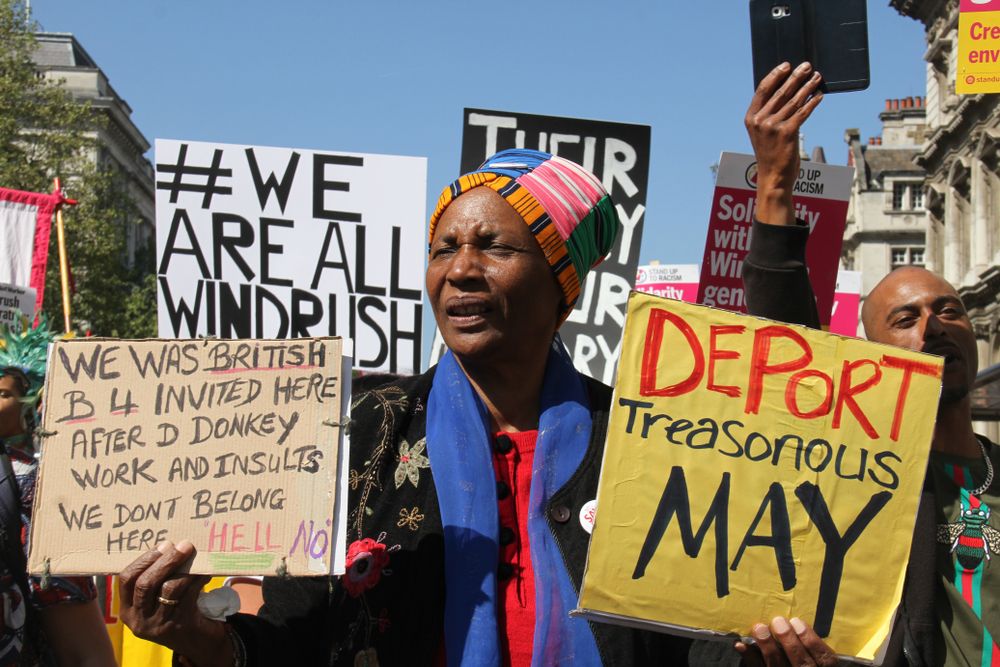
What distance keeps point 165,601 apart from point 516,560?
2.34 feet

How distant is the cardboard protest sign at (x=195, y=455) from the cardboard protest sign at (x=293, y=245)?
273 cm

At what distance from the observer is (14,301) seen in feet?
22.1

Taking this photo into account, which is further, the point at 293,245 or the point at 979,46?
the point at 979,46

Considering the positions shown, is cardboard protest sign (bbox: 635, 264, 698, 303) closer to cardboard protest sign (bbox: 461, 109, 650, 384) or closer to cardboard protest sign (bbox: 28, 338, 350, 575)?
cardboard protest sign (bbox: 461, 109, 650, 384)

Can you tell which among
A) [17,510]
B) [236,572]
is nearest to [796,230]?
[236,572]

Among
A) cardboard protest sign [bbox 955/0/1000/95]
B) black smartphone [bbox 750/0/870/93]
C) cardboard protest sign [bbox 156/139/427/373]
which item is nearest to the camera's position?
black smartphone [bbox 750/0/870/93]

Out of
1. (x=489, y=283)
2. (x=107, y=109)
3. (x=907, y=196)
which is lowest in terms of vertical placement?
(x=489, y=283)

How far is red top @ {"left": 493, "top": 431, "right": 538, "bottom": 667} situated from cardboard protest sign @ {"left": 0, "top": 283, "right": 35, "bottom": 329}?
4.31m

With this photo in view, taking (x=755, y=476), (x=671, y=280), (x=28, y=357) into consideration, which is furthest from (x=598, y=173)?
(x=671, y=280)

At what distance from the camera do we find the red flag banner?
8.44 m

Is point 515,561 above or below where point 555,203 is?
below

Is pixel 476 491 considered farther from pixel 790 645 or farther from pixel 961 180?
pixel 961 180

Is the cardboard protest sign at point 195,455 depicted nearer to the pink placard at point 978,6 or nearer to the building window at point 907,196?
the pink placard at point 978,6

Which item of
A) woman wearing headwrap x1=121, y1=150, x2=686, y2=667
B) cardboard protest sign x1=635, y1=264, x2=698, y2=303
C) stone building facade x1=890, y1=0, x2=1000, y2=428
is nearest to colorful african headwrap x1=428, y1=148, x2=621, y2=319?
woman wearing headwrap x1=121, y1=150, x2=686, y2=667
